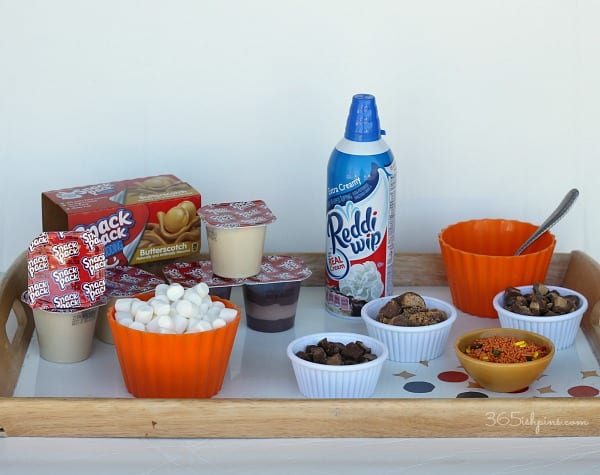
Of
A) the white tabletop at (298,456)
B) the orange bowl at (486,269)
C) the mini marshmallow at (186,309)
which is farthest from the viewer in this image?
the orange bowl at (486,269)

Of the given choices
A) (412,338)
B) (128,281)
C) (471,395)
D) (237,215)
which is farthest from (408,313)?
(128,281)

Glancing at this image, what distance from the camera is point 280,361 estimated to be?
122cm

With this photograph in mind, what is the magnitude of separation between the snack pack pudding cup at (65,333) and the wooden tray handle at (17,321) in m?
0.03

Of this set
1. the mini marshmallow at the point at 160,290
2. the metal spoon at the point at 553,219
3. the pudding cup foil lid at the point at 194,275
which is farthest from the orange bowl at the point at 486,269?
the mini marshmallow at the point at 160,290

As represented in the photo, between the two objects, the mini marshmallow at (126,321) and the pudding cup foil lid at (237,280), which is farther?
the pudding cup foil lid at (237,280)

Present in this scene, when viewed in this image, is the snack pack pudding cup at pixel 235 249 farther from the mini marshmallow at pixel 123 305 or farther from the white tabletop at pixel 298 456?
the white tabletop at pixel 298 456

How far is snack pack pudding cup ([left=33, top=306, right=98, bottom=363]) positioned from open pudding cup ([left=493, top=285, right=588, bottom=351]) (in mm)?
489

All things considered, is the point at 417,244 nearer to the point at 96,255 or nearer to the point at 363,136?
the point at 363,136

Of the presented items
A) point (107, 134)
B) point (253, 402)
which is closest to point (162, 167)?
point (107, 134)

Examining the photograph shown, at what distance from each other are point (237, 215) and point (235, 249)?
52mm

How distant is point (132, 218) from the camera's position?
1264mm

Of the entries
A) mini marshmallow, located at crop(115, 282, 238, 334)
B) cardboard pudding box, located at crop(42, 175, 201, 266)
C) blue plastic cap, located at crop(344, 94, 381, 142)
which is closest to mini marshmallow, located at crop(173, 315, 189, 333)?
mini marshmallow, located at crop(115, 282, 238, 334)

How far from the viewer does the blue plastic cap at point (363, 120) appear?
1262 millimetres

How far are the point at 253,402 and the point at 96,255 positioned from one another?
0.91ft
